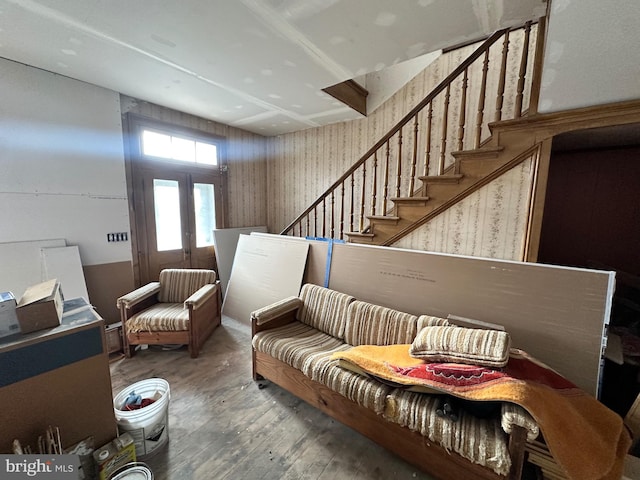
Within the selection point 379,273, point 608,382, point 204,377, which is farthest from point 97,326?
point 608,382

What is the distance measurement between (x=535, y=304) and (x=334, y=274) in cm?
167

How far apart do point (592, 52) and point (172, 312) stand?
380 centimetres

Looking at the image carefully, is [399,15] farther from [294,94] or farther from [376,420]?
[376,420]

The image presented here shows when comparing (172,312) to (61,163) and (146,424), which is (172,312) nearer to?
(146,424)

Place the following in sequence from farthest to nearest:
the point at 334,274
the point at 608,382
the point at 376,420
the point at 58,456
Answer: the point at 334,274
the point at 608,382
the point at 376,420
the point at 58,456

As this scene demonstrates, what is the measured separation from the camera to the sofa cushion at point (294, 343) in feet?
6.19

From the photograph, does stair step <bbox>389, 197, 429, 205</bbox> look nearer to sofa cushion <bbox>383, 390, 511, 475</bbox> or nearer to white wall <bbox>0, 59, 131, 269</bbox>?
sofa cushion <bbox>383, 390, 511, 475</bbox>

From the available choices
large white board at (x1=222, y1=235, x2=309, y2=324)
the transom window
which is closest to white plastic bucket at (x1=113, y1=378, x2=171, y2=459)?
large white board at (x1=222, y1=235, x2=309, y2=324)

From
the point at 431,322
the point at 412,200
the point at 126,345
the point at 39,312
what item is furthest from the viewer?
the point at 412,200

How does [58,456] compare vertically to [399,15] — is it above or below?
below

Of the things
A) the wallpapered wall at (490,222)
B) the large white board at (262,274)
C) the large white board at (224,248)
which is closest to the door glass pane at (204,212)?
the large white board at (224,248)

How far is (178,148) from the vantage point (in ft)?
12.3

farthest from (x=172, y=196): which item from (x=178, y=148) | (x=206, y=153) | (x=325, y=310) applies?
(x=325, y=310)

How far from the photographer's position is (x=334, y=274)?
2762mm
